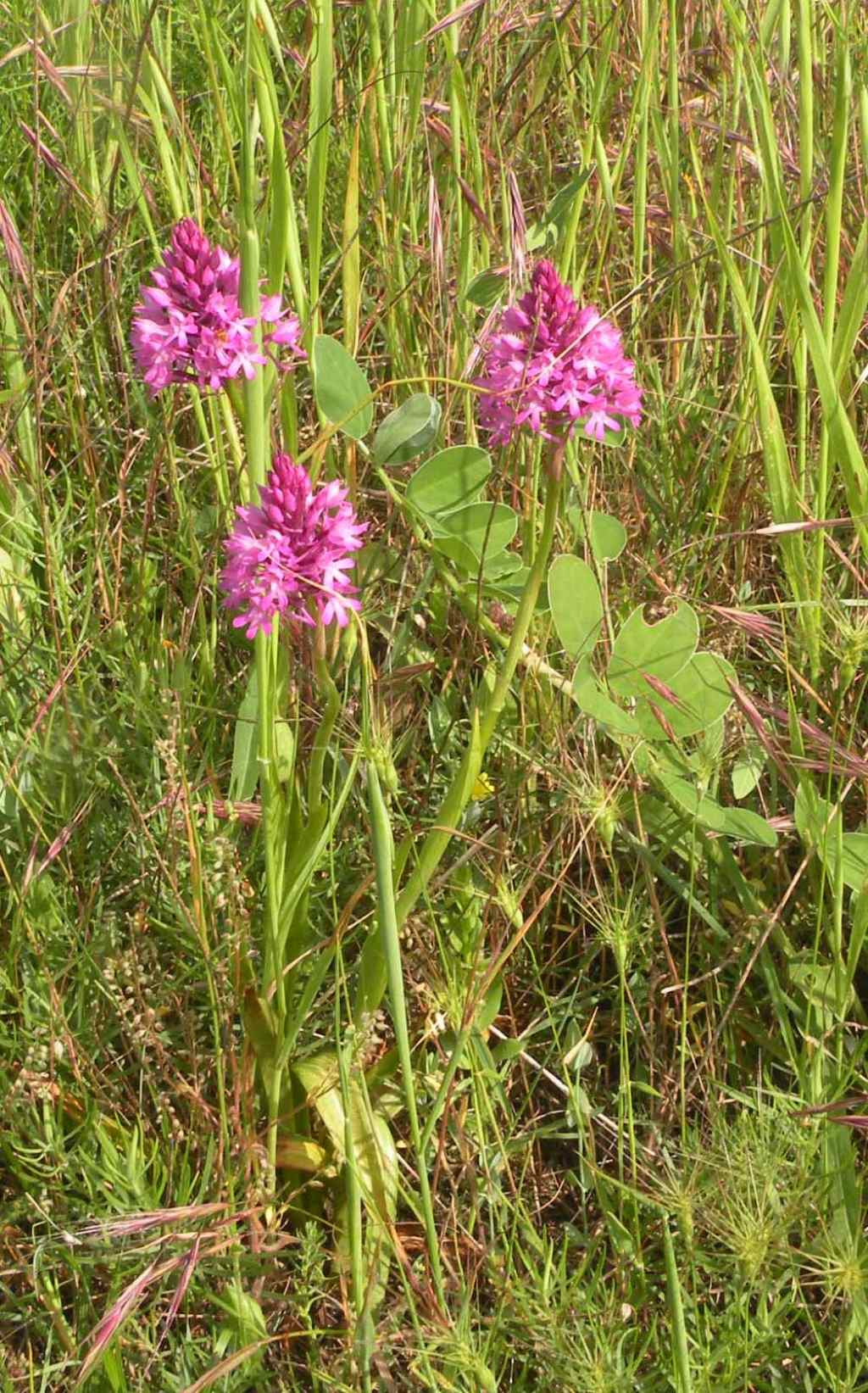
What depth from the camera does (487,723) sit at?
39.5 inches

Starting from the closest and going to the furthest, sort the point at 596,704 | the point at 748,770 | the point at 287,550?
the point at 287,550
the point at 596,704
the point at 748,770

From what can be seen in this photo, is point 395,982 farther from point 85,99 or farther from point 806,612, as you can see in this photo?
point 85,99

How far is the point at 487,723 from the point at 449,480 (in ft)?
0.88

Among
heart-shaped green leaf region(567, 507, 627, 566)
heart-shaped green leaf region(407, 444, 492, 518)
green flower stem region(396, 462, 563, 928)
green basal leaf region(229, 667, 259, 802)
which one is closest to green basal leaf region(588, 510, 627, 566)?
heart-shaped green leaf region(567, 507, 627, 566)

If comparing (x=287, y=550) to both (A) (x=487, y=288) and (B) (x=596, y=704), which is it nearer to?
(B) (x=596, y=704)

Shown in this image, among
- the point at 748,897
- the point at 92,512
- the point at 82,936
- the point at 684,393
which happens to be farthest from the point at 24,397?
the point at 748,897

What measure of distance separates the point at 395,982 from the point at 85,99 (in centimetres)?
94

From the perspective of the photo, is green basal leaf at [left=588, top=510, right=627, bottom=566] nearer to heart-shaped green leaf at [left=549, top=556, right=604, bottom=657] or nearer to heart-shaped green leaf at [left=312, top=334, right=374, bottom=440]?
heart-shaped green leaf at [left=549, top=556, right=604, bottom=657]

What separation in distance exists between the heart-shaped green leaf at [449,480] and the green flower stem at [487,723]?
16 centimetres

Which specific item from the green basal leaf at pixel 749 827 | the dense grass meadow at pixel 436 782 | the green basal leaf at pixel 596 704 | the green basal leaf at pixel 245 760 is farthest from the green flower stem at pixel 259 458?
the green basal leaf at pixel 749 827

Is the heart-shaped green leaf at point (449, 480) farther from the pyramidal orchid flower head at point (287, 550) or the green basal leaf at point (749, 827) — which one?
the green basal leaf at point (749, 827)

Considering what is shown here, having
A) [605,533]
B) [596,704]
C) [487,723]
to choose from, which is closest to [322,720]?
[487,723]

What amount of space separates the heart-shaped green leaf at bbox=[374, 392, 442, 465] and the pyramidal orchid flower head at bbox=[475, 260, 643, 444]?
15 centimetres

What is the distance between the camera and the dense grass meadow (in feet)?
3.30
